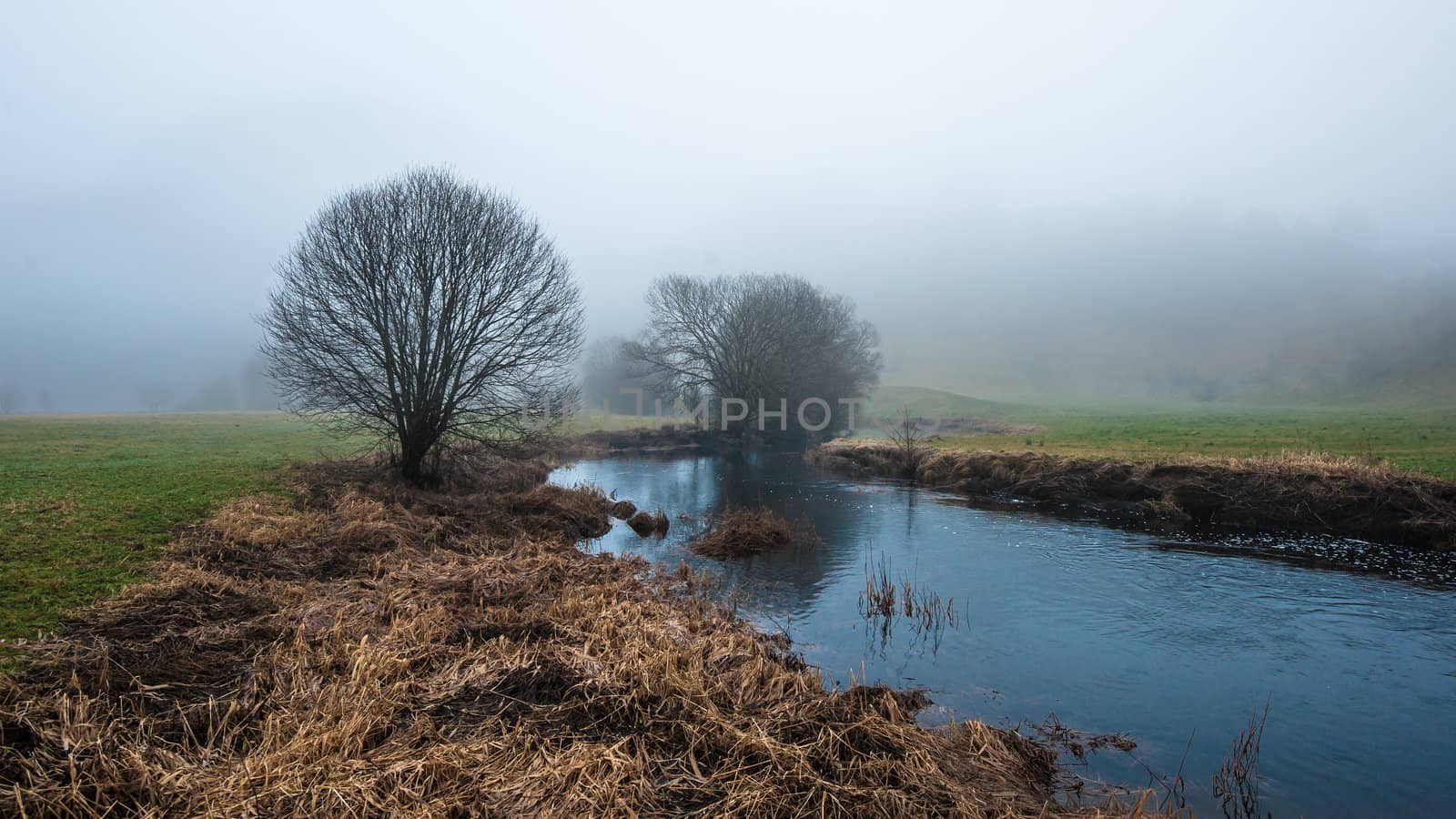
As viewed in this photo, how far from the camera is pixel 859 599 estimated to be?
38.4 feet

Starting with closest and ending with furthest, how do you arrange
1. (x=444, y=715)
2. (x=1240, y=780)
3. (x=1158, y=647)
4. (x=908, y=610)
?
(x=444, y=715)
(x=1240, y=780)
(x=1158, y=647)
(x=908, y=610)

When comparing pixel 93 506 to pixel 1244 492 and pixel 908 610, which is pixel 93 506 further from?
pixel 1244 492

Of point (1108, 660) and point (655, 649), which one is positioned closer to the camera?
point (655, 649)

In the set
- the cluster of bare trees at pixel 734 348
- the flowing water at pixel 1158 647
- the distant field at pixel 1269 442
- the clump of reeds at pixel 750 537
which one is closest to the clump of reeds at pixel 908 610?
the flowing water at pixel 1158 647

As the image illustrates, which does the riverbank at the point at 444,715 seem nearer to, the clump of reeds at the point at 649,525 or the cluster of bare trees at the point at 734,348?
the clump of reeds at the point at 649,525

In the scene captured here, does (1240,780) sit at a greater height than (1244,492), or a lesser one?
lesser

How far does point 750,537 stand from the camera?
1600cm

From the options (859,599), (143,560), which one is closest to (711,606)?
(859,599)

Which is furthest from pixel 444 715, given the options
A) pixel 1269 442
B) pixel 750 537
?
pixel 1269 442

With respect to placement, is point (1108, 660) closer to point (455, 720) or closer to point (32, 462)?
point (455, 720)

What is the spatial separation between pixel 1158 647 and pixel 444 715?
373 inches

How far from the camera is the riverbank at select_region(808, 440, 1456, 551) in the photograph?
15773 millimetres

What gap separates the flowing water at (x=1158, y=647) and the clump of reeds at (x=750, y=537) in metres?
0.54

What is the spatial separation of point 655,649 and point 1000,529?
511 inches
